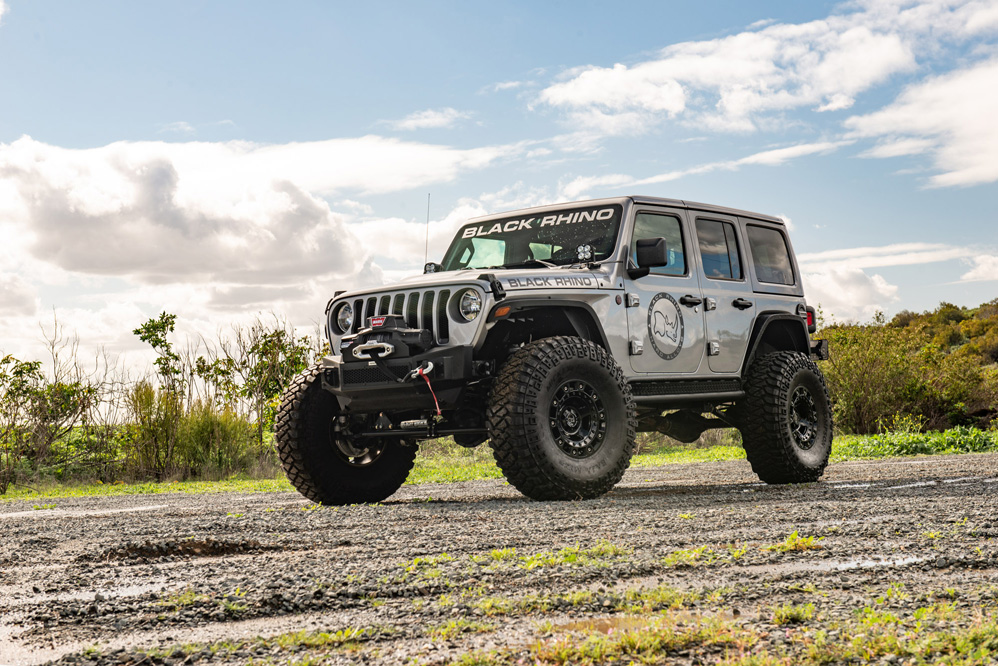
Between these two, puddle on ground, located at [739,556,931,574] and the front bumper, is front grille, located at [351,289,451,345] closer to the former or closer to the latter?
the front bumper

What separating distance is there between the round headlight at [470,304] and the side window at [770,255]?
142 inches

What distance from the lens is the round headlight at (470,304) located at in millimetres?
6824

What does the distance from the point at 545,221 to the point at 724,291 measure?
175cm

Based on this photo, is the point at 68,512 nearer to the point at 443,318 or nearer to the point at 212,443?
the point at 443,318

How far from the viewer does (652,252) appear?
24.9 ft

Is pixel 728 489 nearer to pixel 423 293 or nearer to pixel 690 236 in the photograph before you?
Answer: pixel 690 236

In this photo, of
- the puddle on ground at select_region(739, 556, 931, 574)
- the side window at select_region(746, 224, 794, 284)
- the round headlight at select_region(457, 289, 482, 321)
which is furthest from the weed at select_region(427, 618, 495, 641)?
the side window at select_region(746, 224, 794, 284)

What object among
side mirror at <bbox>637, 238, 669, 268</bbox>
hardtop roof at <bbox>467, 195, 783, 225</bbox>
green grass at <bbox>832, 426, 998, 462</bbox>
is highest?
hardtop roof at <bbox>467, 195, 783, 225</bbox>

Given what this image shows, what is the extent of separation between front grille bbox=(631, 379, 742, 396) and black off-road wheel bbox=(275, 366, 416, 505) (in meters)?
2.03

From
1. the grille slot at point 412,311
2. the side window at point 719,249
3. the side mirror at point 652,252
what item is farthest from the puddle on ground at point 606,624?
the side window at point 719,249

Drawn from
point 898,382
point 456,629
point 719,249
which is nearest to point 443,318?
point 719,249

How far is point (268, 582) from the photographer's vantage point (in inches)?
142

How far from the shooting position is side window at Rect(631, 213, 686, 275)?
322 inches

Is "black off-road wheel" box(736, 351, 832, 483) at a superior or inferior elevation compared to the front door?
inferior
